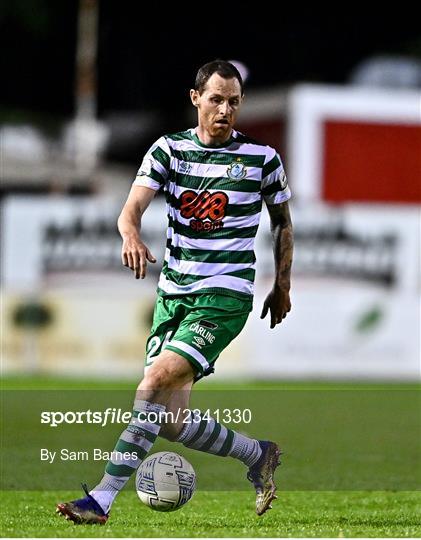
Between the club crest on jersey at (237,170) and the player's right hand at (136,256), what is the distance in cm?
79

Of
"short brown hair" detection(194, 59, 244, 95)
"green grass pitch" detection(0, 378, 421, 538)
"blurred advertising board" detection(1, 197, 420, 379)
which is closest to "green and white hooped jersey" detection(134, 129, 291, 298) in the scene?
"short brown hair" detection(194, 59, 244, 95)

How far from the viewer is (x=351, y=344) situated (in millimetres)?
21391

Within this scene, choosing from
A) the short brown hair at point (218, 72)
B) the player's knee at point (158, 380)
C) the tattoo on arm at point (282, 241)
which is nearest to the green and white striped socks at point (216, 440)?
the player's knee at point (158, 380)

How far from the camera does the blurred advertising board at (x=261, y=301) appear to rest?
21.3 m

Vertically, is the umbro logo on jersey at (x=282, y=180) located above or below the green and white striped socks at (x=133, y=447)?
above

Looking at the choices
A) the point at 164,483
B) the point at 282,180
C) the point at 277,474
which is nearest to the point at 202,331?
the point at 164,483

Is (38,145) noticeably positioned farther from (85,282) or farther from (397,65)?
(85,282)

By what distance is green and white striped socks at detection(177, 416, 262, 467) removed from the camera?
25.6 feet

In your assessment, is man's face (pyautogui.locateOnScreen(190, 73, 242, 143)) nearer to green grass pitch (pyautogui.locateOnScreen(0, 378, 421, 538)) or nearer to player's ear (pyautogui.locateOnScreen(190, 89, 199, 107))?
player's ear (pyautogui.locateOnScreen(190, 89, 199, 107))

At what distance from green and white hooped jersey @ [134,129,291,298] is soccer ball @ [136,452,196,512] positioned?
961 millimetres

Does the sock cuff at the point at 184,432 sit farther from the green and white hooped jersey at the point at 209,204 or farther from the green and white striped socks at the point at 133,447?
the green and white hooped jersey at the point at 209,204

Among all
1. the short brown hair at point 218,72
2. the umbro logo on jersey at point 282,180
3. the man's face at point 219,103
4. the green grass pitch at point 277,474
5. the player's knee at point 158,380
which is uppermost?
the short brown hair at point 218,72

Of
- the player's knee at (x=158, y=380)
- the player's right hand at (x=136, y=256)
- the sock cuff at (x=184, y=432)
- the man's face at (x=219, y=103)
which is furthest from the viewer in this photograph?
A: the sock cuff at (x=184, y=432)

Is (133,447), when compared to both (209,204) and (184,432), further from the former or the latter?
(209,204)
